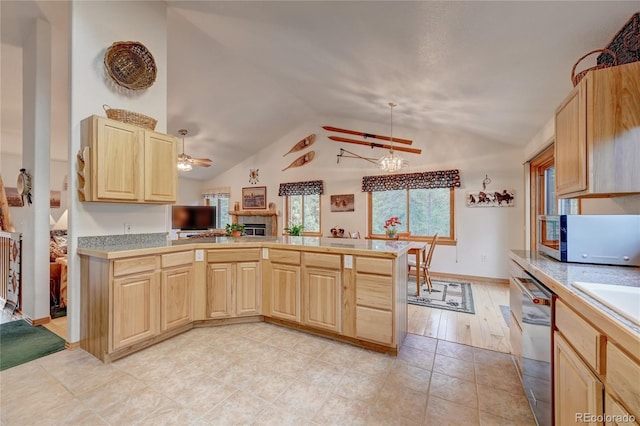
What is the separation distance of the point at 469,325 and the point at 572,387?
2.09 metres

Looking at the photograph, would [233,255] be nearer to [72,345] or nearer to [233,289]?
[233,289]

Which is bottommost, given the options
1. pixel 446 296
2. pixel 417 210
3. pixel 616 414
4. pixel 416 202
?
pixel 446 296

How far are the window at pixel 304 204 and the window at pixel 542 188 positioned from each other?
4081 mm

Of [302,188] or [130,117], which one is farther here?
[302,188]

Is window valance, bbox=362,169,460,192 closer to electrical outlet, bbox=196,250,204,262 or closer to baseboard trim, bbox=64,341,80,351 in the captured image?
electrical outlet, bbox=196,250,204,262

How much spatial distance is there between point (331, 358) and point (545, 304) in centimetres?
159

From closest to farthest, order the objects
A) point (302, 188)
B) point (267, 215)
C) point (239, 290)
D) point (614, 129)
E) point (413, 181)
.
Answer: point (614, 129), point (239, 290), point (413, 181), point (302, 188), point (267, 215)

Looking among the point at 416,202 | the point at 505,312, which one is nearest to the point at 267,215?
the point at 416,202

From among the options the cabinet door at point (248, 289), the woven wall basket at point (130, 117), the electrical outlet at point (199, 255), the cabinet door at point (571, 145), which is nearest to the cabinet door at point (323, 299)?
the cabinet door at point (248, 289)

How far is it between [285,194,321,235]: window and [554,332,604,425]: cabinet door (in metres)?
5.66

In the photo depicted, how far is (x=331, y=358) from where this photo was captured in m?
2.31

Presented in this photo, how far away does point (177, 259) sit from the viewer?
2.63 m

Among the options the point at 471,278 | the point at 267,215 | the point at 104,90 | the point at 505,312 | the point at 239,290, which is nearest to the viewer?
the point at 104,90

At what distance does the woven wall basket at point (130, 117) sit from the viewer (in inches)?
99.3
